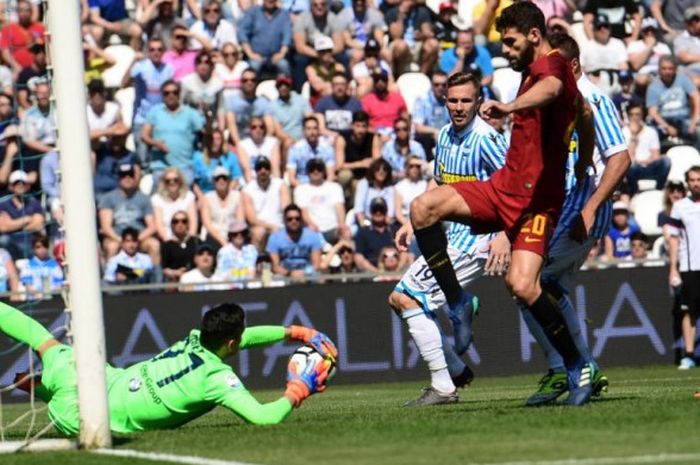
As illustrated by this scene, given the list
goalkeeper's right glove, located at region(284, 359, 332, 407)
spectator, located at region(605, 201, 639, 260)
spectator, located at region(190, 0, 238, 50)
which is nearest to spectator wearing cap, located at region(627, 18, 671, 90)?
spectator, located at region(605, 201, 639, 260)

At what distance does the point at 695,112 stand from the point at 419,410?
44.3ft

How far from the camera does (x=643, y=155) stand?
2277cm

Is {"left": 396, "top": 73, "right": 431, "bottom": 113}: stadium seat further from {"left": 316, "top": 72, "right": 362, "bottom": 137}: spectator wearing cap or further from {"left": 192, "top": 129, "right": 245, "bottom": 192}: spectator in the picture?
{"left": 192, "top": 129, "right": 245, "bottom": 192}: spectator

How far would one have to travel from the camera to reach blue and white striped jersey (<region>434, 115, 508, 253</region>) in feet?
40.8

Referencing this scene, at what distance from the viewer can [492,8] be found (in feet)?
79.4

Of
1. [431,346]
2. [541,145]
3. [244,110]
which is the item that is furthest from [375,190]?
[541,145]

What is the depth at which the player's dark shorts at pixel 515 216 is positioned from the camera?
1019cm

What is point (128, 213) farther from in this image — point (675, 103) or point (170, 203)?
point (675, 103)

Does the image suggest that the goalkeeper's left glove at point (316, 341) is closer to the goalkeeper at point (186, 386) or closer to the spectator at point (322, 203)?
the goalkeeper at point (186, 386)

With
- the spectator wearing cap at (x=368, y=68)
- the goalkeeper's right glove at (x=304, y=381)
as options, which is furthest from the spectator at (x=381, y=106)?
the goalkeeper's right glove at (x=304, y=381)

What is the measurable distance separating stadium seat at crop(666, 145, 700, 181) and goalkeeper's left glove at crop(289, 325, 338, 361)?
44.1 ft

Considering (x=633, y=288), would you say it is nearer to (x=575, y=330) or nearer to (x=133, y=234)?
(x=133, y=234)

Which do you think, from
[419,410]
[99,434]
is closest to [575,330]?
[419,410]

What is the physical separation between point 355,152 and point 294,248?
231cm
